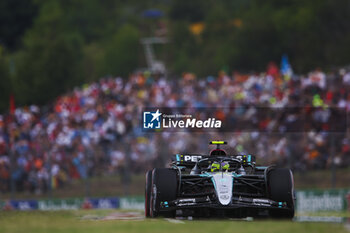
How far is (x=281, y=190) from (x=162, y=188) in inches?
71.8

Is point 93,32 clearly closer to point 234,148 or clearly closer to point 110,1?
point 110,1

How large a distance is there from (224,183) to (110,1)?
11931cm

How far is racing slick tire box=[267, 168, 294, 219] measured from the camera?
1195cm

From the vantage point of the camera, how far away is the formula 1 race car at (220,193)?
11820mm

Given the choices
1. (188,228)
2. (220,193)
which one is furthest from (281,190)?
(188,228)

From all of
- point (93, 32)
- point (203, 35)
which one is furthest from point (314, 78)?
point (93, 32)

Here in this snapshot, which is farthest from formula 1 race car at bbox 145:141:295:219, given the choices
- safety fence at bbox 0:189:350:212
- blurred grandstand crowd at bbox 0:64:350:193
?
safety fence at bbox 0:189:350:212

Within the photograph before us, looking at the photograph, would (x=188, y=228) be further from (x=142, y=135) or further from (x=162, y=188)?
(x=142, y=135)

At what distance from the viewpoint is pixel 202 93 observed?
27.9 m

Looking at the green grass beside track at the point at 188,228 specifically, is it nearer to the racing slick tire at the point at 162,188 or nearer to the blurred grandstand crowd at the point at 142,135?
the racing slick tire at the point at 162,188

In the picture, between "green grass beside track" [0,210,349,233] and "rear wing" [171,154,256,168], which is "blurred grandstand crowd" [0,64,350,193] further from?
"green grass beside track" [0,210,349,233]

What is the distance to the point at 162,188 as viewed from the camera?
1215 centimetres

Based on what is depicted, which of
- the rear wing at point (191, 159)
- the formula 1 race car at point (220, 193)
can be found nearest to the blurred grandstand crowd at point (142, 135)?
the rear wing at point (191, 159)

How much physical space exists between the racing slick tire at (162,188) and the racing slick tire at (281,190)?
1.50 m
